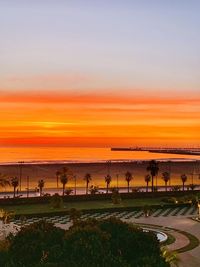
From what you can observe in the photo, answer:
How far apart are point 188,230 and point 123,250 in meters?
26.7

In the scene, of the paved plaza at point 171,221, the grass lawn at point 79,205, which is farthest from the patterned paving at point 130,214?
the grass lawn at point 79,205

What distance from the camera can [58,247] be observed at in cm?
1705

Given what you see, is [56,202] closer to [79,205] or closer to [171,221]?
[79,205]

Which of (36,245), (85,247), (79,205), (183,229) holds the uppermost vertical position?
(85,247)

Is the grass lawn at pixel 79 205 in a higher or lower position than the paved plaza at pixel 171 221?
higher

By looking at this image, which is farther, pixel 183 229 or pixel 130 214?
pixel 130 214

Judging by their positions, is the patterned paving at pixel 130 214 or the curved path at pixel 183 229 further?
the patterned paving at pixel 130 214

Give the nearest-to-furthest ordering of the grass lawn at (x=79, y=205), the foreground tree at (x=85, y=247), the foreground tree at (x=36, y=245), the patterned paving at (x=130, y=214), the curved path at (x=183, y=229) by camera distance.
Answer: the foreground tree at (x=85, y=247) → the foreground tree at (x=36, y=245) → the curved path at (x=183, y=229) → the patterned paving at (x=130, y=214) → the grass lawn at (x=79, y=205)

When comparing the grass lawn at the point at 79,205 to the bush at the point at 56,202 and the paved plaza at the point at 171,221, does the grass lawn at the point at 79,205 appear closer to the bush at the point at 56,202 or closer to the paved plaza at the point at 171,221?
the bush at the point at 56,202

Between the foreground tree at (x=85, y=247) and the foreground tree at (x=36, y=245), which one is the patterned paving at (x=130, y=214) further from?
the foreground tree at (x=85, y=247)

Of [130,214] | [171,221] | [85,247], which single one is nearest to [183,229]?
[171,221]

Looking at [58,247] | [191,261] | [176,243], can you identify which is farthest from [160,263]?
[176,243]

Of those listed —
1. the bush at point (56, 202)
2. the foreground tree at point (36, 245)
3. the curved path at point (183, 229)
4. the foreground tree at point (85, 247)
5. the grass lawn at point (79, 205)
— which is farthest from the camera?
the bush at point (56, 202)

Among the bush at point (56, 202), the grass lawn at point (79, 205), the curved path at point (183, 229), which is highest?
the bush at point (56, 202)
